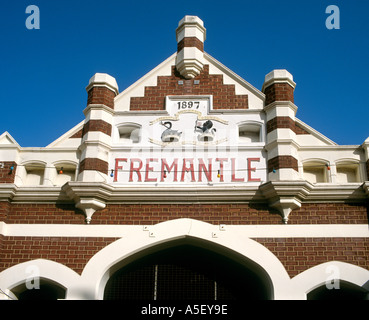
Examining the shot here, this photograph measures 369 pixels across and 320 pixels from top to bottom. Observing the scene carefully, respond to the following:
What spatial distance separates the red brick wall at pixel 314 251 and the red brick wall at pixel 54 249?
4227 mm

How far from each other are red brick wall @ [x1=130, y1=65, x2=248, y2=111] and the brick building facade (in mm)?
46

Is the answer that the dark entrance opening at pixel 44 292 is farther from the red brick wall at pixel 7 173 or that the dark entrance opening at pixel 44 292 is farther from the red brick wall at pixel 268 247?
the red brick wall at pixel 7 173

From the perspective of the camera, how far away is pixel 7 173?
13297 millimetres

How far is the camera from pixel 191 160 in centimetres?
1330

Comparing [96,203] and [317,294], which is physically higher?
[96,203]

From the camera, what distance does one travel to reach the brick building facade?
12.0 m

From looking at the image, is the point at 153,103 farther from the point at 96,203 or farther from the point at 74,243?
the point at 74,243

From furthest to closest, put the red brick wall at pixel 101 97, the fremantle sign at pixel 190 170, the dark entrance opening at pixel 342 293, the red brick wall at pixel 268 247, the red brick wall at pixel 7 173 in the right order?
1. the red brick wall at pixel 101 97
2. the red brick wall at pixel 7 173
3. the fremantle sign at pixel 190 170
4. the red brick wall at pixel 268 247
5. the dark entrance opening at pixel 342 293

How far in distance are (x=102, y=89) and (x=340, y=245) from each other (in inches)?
311

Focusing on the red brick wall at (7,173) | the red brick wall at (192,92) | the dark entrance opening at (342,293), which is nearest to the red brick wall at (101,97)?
the red brick wall at (192,92)

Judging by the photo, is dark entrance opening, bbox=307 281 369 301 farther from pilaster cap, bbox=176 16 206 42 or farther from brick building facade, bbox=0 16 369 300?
pilaster cap, bbox=176 16 206 42

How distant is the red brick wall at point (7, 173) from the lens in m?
13.2
